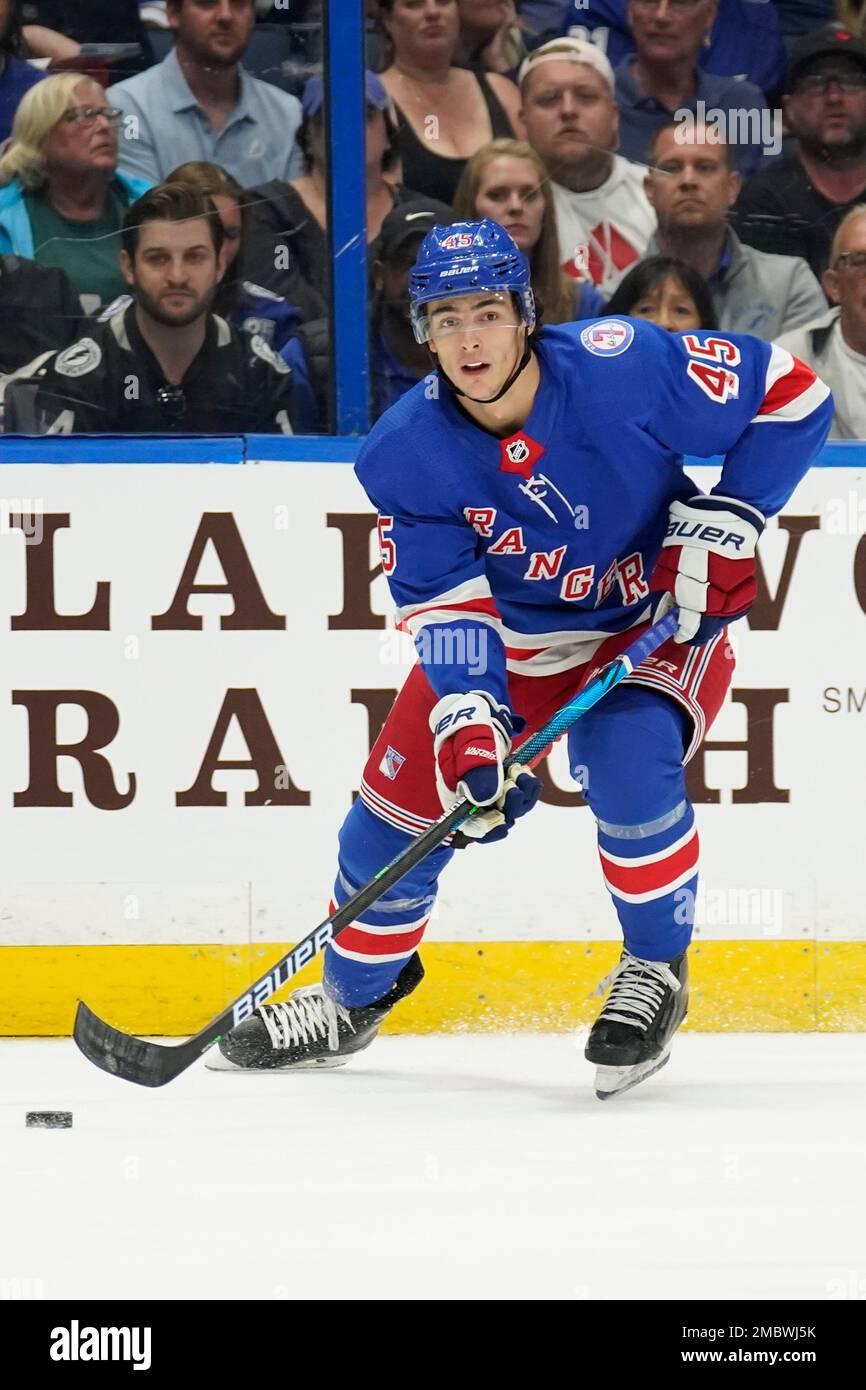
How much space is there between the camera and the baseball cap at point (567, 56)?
157 inches

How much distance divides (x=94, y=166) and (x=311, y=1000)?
1792 mm

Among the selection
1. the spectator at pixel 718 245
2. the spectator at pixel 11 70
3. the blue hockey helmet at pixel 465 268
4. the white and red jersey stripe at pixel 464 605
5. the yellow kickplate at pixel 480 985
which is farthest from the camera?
the spectator at pixel 718 245

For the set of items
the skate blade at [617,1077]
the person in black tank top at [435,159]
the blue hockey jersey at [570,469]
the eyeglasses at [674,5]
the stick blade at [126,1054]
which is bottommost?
the skate blade at [617,1077]

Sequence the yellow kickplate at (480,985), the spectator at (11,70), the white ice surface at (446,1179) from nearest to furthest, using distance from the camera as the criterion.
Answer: the white ice surface at (446,1179)
the yellow kickplate at (480,985)
the spectator at (11,70)

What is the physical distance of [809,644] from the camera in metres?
3.73

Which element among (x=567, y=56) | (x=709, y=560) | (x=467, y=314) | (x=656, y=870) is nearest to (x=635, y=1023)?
(x=656, y=870)

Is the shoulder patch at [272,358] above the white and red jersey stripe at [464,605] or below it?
above

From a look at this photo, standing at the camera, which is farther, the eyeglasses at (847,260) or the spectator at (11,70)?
the eyeglasses at (847,260)

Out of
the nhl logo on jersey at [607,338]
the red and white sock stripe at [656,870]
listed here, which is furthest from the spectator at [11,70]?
the red and white sock stripe at [656,870]

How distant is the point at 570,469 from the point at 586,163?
4.28 feet

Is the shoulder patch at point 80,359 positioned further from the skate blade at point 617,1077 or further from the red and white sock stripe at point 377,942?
the skate blade at point 617,1077

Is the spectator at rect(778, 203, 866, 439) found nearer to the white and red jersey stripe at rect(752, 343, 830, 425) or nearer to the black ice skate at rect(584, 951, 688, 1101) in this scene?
the white and red jersey stripe at rect(752, 343, 830, 425)

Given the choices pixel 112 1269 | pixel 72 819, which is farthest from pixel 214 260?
pixel 112 1269

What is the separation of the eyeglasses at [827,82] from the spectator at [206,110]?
1.06 metres
